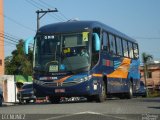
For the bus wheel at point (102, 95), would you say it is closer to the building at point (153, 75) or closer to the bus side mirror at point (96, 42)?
the bus side mirror at point (96, 42)

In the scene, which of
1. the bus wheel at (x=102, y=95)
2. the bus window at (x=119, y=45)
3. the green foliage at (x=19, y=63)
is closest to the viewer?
the bus wheel at (x=102, y=95)

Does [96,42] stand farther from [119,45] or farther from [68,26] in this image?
[119,45]

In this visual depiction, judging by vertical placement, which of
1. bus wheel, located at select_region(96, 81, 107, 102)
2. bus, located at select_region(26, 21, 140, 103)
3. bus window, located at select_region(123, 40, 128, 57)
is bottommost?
bus wheel, located at select_region(96, 81, 107, 102)

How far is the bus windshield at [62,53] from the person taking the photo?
823 inches

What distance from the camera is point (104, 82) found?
76.5 ft

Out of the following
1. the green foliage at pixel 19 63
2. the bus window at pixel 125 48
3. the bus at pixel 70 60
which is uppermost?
the green foliage at pixel 19 63

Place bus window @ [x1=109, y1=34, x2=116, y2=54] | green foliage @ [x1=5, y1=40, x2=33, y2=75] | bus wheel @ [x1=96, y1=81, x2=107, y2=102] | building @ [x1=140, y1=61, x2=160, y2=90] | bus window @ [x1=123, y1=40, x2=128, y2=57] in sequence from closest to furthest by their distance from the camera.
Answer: bus wheel @ [x1=96, y1=81, x2=107, y2=102] < bus window @ [x1=109, y1=34, x2=116, y2=54] < bus window @ [x1=123, y1=40, x2=128, y2=57] < green foliage @ [x1=5, y1=40, x2=33, y2=75] < building @ [x1=140, y1=61, x2=160, y2=90]

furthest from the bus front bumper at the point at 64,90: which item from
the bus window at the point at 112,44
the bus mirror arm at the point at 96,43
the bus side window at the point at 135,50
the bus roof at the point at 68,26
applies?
the bus side window at the point at 135,50

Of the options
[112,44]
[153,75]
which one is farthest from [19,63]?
[112,44]

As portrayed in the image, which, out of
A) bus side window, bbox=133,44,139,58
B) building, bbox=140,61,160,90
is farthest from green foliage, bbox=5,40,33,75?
bus side window, bbox=133,44,139,58

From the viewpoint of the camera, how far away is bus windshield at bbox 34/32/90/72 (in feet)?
68.6

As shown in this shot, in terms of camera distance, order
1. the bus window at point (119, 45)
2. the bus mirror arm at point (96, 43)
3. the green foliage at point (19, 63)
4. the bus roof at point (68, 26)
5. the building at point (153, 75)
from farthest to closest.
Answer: the building at point (153, 75) < the green foliage at point (19, 63) < the bus window at point (119, 45) < the bus roof at point (68, 26) < the bus mirror arm at point (96, 43)

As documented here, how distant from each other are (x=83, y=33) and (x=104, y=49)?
2.00m

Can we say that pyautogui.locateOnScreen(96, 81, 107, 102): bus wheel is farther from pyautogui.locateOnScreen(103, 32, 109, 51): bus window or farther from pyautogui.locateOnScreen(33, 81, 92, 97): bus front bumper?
pyautogui.locateOnScreen(103, 32, 109, 51): bus window
